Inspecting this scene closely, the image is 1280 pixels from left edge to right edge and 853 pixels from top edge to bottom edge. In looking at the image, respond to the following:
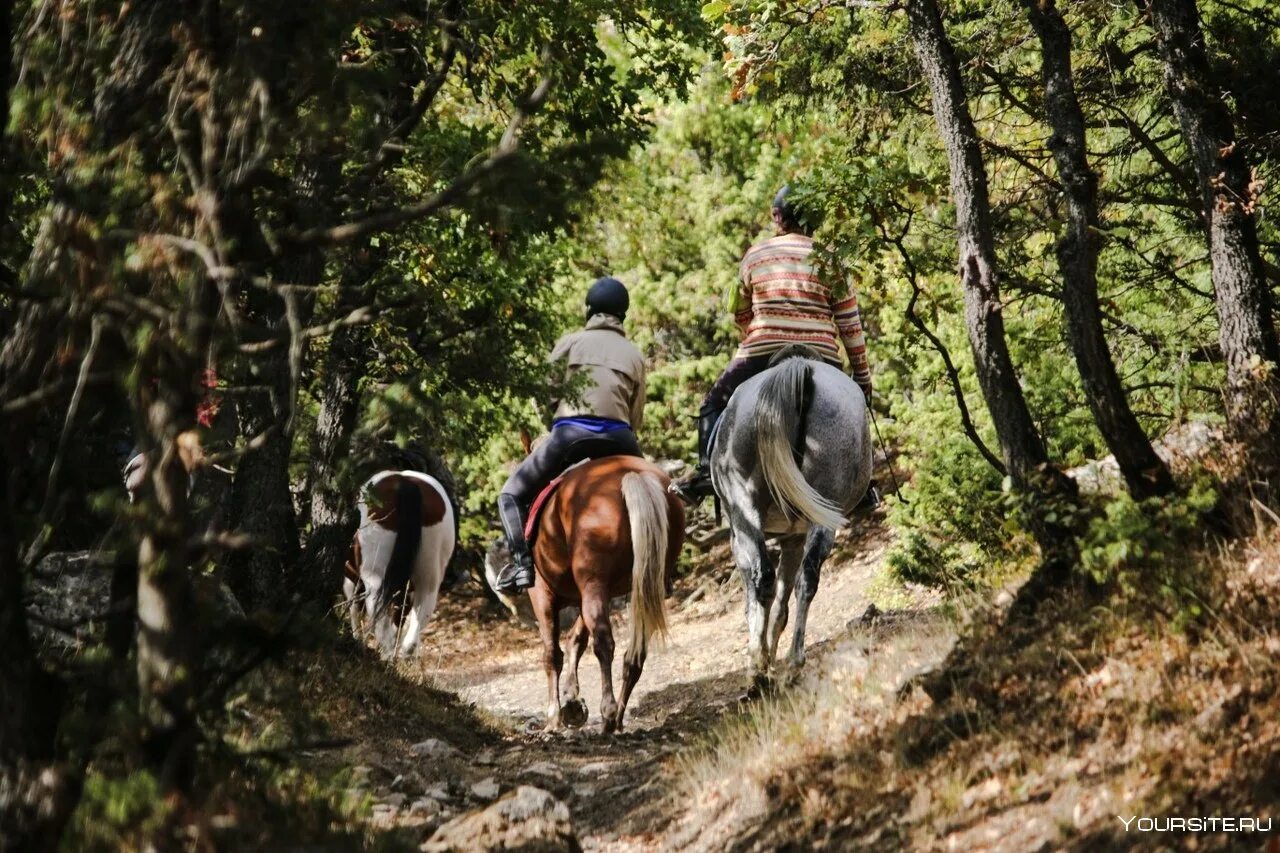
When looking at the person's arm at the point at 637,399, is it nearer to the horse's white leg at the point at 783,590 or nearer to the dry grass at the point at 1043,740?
the horse's white leg at the point at 783,590

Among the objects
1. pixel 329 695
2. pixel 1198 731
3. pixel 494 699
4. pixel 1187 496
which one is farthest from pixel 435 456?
pixel 1198 731

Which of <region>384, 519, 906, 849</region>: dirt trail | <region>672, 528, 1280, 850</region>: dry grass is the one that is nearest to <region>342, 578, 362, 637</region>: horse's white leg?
<region>384, 519, 906, 849</region>: dirt trail

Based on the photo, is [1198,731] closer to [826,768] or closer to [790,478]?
[826,768]

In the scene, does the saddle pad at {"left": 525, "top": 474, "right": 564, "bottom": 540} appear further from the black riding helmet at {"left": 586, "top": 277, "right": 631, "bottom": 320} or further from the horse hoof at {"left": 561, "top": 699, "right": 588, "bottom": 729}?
the black riding helmet at {"left": 586, "top": 277, "right": 631, "bottom": 320}

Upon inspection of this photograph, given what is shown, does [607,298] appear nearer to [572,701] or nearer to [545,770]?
[572,701]

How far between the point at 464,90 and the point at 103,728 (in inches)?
432

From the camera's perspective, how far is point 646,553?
9438mm

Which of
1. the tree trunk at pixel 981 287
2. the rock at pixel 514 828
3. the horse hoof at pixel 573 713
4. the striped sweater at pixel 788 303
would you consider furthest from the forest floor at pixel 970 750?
the striped sweater at pixel 788 303

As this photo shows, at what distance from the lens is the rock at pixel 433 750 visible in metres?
8.36

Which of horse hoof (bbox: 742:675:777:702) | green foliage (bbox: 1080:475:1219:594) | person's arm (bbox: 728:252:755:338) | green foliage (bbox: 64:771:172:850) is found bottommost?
horse hoof (bbox: 742:675:777:702)

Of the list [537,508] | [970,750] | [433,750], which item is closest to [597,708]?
[537,508]

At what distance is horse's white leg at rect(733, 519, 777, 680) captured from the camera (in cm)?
888

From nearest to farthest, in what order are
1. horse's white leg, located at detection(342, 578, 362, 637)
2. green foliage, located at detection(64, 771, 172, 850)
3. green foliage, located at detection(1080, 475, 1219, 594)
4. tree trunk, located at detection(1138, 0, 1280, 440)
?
green foliage, located at detection(64, 771, 172, 850) → green foliage, located at detection(1080, 475, 1219, 594) → tree trunk, located at detection(1138, 0, 1280, 440) → horse's white leg, located at detection(342, 578, 362, 637)

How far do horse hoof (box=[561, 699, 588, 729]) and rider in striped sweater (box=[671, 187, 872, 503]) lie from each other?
178 centimetres
